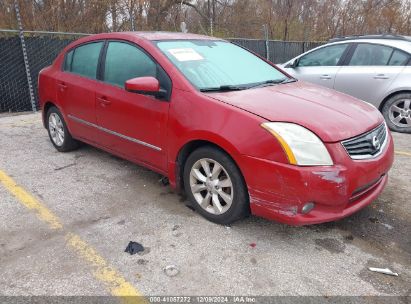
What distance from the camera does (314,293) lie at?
2498 millimetres

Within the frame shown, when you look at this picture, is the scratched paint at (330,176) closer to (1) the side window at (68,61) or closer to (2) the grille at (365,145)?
(2) the grille at (365,145)

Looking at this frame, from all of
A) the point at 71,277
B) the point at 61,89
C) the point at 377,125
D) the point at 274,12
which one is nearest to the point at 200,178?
the point at 71,277

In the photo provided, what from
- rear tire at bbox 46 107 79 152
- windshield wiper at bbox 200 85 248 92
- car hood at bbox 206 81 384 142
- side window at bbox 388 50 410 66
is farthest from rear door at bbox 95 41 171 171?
side window at bbox 388 50 410 66

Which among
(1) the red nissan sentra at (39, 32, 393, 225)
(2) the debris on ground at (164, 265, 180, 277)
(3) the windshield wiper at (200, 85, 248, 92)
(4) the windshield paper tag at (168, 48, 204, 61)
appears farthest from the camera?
(4) the windshield paper tag at (168, 48, 204, 61)

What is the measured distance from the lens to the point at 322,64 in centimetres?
726

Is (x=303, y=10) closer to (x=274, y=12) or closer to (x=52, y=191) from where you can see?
(x=274, y=12)

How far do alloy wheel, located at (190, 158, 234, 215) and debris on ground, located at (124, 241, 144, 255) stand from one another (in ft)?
2.25

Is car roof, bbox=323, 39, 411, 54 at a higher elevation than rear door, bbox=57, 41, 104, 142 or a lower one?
higher

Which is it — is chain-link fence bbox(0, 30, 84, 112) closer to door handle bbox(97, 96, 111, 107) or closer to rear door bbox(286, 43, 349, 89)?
door handle bbox(97, 96, 111, 107)

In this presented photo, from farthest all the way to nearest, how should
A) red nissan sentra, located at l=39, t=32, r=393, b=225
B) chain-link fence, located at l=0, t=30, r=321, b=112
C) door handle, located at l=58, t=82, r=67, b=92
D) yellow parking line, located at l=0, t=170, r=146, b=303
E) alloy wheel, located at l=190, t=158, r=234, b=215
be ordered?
chain-link fence, located at l=0, t=30, r=321, b=112 < door handle, located at l=58, t=82, r=67, b=92 < alloy wheel, located at l=190, t=158, r=234, b=215 < red nissan sentra, located at l=39, t=32, r=393, b=225 < yellow parking line, located at l=0, t=170, r=146, b=303

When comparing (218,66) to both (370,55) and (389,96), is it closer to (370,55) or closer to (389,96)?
(389,96)

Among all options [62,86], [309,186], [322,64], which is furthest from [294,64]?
[309,186]

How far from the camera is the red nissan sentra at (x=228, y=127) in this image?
278 centimetres

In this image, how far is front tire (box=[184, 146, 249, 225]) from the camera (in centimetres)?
306
